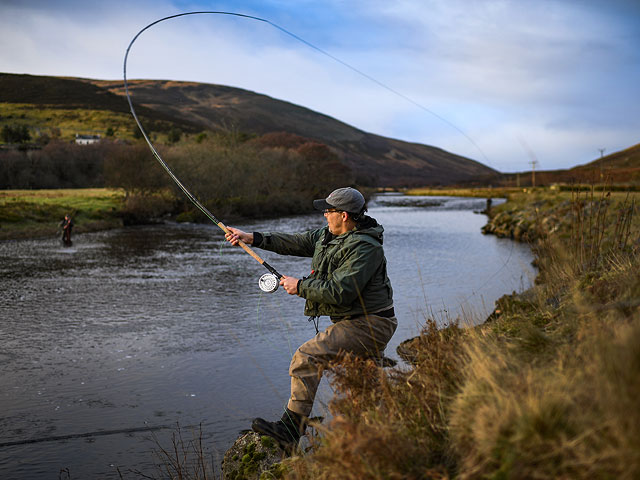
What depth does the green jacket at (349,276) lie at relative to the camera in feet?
12.7

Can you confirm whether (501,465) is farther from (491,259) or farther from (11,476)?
(491,259)

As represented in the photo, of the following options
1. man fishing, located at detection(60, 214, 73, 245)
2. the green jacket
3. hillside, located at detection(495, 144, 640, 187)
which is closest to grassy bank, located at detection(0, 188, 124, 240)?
man fishing, located at detection(60, 214, 73, 245)

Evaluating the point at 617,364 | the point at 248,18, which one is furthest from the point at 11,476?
the point at 248,18

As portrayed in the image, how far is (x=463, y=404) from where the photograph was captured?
2.60 metres

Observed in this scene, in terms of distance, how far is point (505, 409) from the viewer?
2.30 meters

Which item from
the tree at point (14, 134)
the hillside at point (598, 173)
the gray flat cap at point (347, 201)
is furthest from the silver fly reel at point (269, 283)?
the tree at point (14, 134)

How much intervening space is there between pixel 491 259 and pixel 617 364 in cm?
1691

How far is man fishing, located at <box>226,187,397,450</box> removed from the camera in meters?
3.91

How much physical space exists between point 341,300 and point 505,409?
1.72 m

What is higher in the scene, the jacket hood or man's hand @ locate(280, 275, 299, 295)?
the jacket hood

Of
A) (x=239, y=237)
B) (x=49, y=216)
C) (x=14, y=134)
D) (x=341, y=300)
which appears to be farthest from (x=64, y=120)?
(x=341, y=300)

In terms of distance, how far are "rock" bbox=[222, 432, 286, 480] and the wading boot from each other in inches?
3.3

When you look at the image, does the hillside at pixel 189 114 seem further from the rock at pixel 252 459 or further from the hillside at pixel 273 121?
the rock at pixel 252 459

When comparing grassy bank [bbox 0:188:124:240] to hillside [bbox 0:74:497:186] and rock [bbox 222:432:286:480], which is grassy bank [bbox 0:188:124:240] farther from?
hillside [bbox 0:74:497:186]
